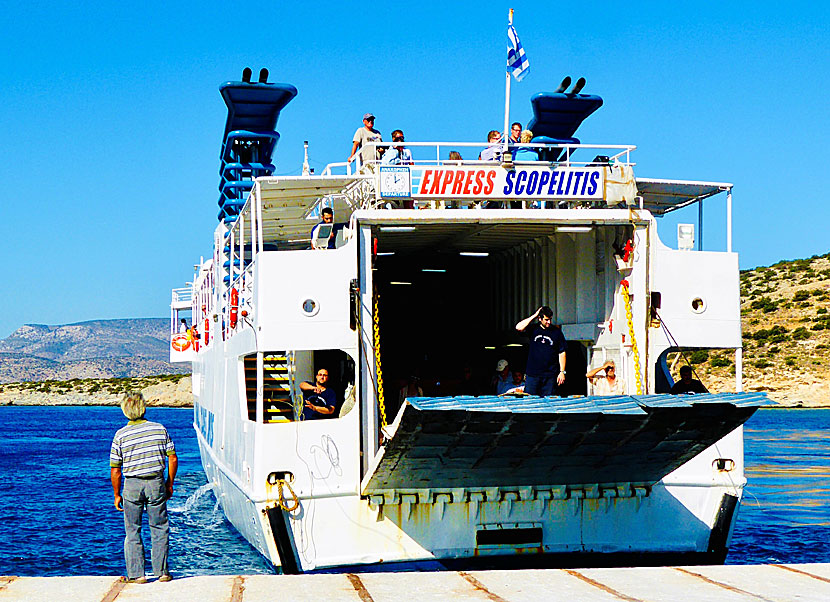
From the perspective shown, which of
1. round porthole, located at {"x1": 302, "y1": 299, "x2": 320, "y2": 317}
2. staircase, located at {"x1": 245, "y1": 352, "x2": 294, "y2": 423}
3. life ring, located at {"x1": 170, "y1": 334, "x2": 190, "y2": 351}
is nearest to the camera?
round porthole, located at {"x1": 302, "y1": 299, "x2": 320, "y2": 317}

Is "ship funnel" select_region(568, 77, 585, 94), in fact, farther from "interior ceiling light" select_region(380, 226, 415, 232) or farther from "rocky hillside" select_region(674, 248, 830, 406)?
"rocky hillside" select_region(674, 248, 830, 406)

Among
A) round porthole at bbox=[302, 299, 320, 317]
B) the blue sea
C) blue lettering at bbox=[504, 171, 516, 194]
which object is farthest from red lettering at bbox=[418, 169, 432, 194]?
the blue sea

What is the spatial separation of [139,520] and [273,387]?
5.92m

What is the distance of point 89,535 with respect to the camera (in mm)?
19250

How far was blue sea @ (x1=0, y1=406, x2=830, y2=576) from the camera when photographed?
1558 cm

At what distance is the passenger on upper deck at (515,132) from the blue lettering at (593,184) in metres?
2.09

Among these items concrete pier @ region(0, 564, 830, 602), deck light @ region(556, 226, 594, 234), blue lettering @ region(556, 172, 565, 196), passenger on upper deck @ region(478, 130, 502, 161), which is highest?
passenger on upper deck @ region(478, 130, 502, 161)

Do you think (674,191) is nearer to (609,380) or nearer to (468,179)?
(609,380)

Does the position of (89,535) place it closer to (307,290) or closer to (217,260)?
(217,260)

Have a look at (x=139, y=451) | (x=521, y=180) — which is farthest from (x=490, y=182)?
(x=139, y=451)

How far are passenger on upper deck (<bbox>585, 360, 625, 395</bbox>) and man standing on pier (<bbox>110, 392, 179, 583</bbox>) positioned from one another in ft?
17.6

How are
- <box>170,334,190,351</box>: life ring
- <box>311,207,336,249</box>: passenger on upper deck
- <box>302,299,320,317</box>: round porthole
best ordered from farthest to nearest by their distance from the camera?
<box>170,334,190,351</box>: life ring < <box>311,207,336,249</box>: passenger on upper deck < <box>302,299,320,317</box>: round porthole

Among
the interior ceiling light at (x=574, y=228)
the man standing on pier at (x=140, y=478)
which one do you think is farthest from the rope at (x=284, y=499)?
the interior ceiling light at (x=574, y=228)

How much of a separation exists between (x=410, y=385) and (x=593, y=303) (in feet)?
9.65
